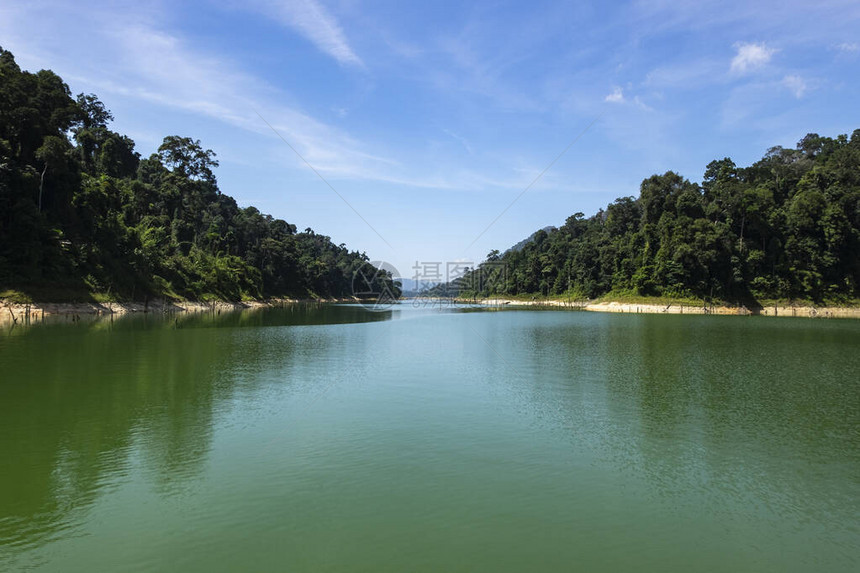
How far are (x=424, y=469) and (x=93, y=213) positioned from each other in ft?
223

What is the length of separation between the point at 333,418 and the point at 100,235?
63511 mm

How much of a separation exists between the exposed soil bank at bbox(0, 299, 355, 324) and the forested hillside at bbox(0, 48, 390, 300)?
1.39m

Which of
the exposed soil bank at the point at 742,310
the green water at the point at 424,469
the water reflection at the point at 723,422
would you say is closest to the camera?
the green water at the point at 424,469

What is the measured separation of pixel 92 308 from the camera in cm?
5397

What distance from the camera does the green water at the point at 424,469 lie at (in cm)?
728

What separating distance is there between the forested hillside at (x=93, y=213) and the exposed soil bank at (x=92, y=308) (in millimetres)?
1388

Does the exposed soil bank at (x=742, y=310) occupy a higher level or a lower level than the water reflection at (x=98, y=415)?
higher

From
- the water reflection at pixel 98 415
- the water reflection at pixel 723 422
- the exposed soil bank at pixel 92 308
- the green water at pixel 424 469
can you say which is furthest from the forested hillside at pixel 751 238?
the exposed soil bank at pixel 92 308

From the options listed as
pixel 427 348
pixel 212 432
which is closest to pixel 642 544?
pixel 212 432

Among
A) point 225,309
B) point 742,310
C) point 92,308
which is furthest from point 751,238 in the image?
point 92,308

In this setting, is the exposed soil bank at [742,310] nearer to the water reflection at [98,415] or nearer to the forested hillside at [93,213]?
the water reflection at [98,415]

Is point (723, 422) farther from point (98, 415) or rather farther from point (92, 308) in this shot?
point (92, 308)

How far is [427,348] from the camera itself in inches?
1321

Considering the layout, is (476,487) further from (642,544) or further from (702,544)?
(702,544)
